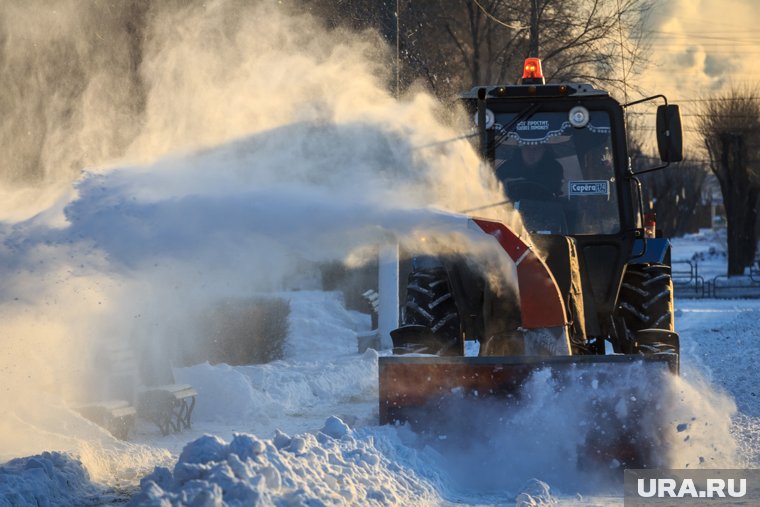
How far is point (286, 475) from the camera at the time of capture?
18.6 ft

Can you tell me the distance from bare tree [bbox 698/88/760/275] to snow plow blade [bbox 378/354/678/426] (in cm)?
4060

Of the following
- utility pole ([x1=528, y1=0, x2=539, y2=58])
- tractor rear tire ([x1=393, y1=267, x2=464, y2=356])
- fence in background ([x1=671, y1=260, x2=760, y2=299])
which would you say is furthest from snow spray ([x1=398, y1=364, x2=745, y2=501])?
fence in background ([x1=671, y1=260, x2=760, y2=299])

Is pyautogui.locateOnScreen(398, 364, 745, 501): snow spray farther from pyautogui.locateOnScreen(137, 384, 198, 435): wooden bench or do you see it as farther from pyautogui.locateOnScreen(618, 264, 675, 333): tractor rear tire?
pyautogui.locateOnScreen(137, 384, 198, 435): wooden bench

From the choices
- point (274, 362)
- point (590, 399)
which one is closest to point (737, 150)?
point (274, 362)

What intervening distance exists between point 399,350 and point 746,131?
41.5 metres

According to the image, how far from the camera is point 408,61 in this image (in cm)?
1966

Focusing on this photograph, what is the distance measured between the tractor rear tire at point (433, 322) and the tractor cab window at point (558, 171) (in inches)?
39.4

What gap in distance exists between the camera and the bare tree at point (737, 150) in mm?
46438

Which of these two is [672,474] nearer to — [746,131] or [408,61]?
[408,61]

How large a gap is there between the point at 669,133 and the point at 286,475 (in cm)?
433

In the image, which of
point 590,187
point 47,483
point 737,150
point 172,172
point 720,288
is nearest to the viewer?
point 47,483

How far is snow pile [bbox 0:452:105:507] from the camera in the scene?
629 cm

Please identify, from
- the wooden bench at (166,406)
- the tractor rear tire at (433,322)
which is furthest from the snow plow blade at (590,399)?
the wooden bench at (166,406)

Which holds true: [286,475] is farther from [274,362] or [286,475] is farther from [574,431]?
[274,362]
